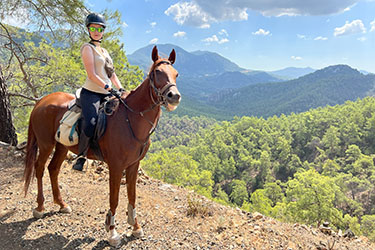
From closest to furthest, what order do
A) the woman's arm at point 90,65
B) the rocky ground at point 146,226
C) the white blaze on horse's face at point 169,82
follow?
the white blaze on horse's face at point 169,82 < the woman's arm at point 90,65 < the rocky ground at point 146,226

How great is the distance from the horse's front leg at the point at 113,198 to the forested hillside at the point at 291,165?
23593 mm

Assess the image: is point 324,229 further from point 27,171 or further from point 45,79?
point 45,79

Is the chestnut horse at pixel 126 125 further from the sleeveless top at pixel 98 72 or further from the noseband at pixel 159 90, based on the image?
the sleeveless top at pixel 98 72

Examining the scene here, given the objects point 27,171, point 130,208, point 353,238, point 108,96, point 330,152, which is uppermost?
point 108,96

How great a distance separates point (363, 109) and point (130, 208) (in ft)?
268

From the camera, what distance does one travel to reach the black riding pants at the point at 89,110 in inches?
123

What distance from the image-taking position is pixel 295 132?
72.5m

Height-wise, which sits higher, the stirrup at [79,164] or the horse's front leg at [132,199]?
the stirrup at [79,164]

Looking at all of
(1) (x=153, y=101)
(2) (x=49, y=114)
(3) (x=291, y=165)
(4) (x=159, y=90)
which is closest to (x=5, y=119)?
(2) (x=49, y=114)

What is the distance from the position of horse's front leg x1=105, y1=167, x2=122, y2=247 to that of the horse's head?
1.25m

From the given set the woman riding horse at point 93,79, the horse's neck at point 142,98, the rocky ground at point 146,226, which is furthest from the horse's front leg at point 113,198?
the horse's neck at point 142,98

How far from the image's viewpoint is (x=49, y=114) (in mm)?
3725

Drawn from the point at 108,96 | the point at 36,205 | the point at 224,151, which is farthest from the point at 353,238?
the point at 224,151

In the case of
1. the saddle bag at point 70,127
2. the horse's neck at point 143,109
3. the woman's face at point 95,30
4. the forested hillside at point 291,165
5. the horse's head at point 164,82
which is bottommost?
the forested hillside at point 291,165
